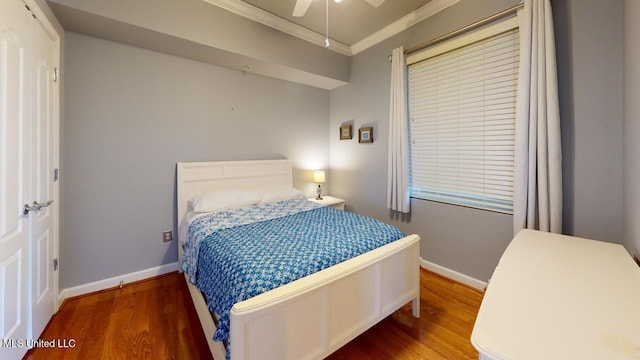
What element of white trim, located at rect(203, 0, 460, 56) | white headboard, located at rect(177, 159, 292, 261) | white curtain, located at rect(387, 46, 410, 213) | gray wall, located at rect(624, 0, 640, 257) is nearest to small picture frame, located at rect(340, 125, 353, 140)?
white curtain, located at rect(387, 46, 410, 213)

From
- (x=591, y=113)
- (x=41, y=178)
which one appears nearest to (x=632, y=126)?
(x=591, y=113)

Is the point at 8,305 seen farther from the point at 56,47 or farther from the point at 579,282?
the point at 579,282

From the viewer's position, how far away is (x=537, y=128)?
185 centimetres

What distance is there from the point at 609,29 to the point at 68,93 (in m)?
4.06

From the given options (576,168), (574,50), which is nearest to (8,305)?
(576,168)

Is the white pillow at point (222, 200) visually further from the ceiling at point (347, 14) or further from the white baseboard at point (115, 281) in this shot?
the ceiling at point (347, 14)

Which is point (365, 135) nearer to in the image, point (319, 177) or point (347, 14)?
point (319, 177)

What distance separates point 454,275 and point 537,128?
1517 mm

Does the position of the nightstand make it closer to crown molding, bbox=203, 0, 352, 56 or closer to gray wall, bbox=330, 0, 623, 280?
gray wall, bbox=330, 0, 623, 280

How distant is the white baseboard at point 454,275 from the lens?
92.2 inches

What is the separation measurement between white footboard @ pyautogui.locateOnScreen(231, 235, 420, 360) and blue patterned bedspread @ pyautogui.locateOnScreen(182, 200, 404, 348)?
90mm

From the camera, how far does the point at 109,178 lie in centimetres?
236

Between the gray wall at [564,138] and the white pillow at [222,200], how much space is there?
1543 mm

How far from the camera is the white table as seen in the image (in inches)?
25.5
